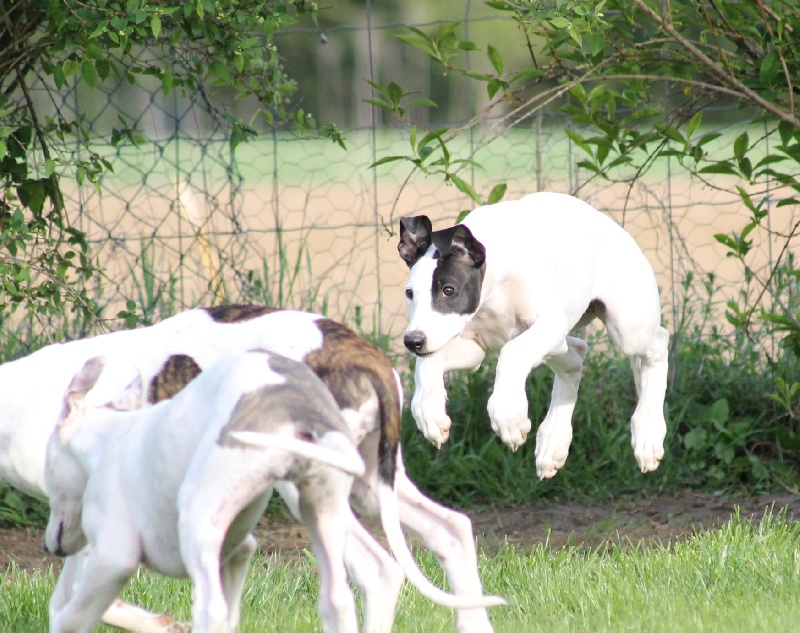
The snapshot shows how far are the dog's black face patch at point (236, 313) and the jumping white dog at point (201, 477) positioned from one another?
1.78 ft

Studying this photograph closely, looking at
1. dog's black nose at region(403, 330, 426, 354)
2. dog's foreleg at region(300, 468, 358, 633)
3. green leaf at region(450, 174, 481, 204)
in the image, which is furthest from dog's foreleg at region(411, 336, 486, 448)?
dog's foreleg at region(300, 468, 358, 633)

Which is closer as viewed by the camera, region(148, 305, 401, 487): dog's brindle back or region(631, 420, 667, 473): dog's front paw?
region(148, 305, 401, 487): dog's brindle back

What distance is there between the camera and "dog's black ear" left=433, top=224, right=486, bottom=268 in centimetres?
374

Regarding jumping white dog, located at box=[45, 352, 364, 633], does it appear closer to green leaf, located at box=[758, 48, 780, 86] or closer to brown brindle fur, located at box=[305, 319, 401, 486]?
brown brindle fur, located at box=[305, 319, 401, 486]

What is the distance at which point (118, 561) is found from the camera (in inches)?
123

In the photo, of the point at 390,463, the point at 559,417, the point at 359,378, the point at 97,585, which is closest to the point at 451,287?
the point at 359,378

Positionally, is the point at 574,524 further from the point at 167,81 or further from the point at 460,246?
the point at 167,81

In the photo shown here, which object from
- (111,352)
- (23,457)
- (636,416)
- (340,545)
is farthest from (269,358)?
(636,416)

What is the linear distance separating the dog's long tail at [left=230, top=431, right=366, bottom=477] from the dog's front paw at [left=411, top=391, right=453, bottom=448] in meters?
1.04

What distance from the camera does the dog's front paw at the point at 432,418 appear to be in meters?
3.93

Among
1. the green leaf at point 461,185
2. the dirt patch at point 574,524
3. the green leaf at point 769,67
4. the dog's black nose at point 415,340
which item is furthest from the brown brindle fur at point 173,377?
the green leaf at point 769,67

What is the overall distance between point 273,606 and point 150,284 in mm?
3048

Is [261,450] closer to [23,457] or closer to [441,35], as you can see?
[23,457]

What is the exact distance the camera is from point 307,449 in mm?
2797
